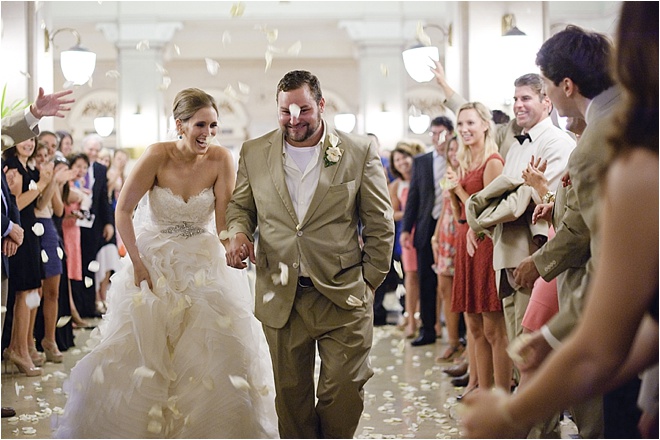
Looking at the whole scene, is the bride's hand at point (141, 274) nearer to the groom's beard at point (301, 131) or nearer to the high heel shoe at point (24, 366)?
the groom's beard at point (301, 131)

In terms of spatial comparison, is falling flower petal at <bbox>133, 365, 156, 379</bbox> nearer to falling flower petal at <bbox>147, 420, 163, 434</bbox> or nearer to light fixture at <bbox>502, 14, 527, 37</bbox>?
falling flower petal at <bbox>147, 420, 163, 434</bbox>

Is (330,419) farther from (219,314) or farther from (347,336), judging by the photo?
(219,314)

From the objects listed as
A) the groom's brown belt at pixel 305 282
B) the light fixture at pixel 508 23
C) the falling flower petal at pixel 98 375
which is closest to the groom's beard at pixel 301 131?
the groom's brown belt at pixel 305 282

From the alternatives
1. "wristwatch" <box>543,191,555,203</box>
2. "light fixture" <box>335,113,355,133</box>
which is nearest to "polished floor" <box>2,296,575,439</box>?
"wristwatch" <box>543,191,555,203</box>

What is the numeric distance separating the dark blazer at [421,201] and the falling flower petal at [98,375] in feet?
12.5

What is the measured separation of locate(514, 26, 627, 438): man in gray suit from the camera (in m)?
2.76

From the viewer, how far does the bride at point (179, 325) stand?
170 inches

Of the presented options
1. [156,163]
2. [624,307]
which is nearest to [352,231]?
[156,163]

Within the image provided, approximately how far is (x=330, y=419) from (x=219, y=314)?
2.70ft

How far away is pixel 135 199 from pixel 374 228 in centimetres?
130

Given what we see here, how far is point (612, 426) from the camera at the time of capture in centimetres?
246

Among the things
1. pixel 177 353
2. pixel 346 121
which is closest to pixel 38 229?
pixel 177 353

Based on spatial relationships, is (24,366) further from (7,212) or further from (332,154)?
(332,154)

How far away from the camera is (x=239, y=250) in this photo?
390 cm
